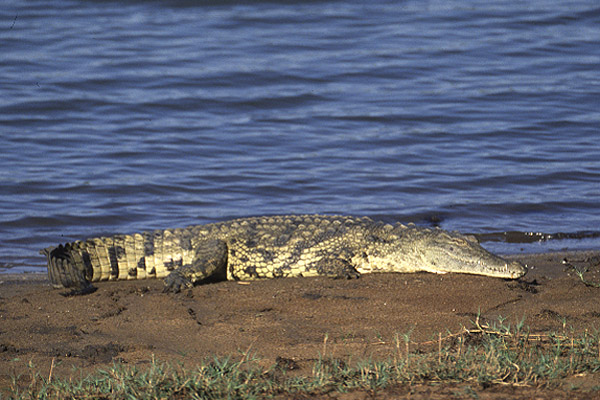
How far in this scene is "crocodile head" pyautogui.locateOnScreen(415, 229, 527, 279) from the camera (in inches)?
235

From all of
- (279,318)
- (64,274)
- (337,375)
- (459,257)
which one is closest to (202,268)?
(64,274)

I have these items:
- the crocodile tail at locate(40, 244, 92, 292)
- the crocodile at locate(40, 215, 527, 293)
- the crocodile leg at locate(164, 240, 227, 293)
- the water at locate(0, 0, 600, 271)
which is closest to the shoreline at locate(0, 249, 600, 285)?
the water at locate(0, 0, 600, 271)

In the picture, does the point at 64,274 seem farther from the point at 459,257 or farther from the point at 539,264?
the point at 539,264

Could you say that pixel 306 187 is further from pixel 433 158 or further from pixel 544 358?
pixel 544 358

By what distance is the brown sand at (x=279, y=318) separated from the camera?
4.21m

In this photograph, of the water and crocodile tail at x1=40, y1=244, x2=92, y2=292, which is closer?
crocodile tail at x1=40, y1=244, x2=92, y2=292

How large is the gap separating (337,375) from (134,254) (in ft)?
11.4

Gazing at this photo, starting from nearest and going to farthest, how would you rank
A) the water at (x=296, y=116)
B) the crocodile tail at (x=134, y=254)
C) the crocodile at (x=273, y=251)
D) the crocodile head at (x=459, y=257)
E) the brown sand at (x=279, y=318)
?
the brown sand at (x=279, y=318) < the crocodile head at (x=459, y=257) < the crocodile at (x=273, y=251) < the crocodile tail at (x=134, y=254) < the water at (x=296, y=116)

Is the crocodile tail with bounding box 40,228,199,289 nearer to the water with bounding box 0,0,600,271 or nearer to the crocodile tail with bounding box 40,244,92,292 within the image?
the crocodile tail with bounding box 40,244,92,292

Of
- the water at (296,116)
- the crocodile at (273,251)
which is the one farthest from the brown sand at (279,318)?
the water at (296,116)

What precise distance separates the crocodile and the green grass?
2515mm

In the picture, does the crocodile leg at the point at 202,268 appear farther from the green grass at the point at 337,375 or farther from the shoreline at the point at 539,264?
the green grass at the point at 337,375

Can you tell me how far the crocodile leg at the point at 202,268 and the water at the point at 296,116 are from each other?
71.6 inches

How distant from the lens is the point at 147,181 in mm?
9867
